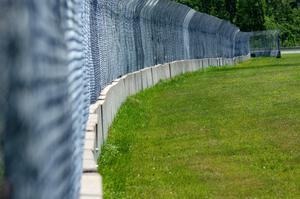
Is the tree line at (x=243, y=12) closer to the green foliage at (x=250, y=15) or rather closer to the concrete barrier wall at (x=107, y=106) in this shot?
the green foliage at (x=250, y=15)

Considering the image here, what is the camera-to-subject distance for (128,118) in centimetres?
1675

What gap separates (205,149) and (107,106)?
93.9 inches

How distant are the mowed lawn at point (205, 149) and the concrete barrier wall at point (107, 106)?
11.3 inches

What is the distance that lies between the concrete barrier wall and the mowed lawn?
288 mm

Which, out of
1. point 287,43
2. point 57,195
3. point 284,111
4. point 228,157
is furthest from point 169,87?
point 287,43

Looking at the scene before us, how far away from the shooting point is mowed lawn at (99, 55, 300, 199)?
9.20 m

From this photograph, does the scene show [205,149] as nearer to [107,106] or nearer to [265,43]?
[107,106]

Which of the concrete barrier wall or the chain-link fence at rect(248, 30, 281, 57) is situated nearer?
the concrete barrier wall

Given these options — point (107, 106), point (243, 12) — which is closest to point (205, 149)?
point (107, 106)

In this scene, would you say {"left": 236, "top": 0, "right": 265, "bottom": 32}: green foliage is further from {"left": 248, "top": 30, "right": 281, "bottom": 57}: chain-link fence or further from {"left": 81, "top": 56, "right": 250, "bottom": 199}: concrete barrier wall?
{"left": 81, "top": 56, "right": 250, "bottom": 199}: concrete barrier wall

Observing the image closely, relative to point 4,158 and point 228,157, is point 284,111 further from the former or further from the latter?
point 4,158

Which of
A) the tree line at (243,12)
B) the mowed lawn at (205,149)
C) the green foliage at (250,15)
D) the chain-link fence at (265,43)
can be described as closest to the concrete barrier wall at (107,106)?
the mowed lawn at (205,149)

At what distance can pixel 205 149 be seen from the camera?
12273 mm

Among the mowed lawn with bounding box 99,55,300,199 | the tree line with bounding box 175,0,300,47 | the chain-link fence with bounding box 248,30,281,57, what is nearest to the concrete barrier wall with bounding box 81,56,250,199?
the mowed lawn with bounding box 99,55,300,199
